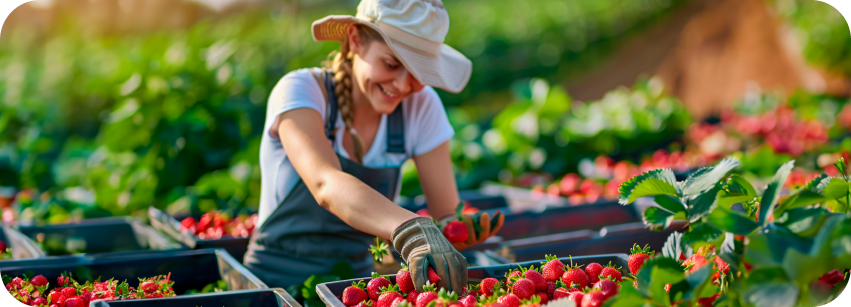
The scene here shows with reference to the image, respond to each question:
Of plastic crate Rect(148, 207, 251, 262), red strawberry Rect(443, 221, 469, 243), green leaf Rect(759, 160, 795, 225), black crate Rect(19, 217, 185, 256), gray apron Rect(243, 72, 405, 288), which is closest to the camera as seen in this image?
green leaf Rect(759, 160, 795, 225)

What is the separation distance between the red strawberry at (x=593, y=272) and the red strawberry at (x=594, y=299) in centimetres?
31

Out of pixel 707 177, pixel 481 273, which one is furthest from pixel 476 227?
pixel 707 177

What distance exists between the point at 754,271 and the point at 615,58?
57.9 ft

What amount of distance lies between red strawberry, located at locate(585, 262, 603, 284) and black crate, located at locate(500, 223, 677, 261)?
0.77 m

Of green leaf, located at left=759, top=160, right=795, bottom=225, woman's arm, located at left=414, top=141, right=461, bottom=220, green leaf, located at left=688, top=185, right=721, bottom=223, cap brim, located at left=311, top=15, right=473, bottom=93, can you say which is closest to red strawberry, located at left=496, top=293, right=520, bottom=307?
green leaf, located at left=688, top=185, right=721, bottom=223

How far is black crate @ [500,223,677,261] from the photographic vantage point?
2312 millimetres

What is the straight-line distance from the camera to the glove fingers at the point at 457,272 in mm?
1388

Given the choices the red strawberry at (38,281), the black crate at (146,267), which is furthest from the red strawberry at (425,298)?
the red strawberry at (38,281)

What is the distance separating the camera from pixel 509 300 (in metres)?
1.26

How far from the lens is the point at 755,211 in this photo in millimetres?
1323

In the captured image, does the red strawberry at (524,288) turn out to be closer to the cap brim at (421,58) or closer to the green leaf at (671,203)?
the green leaf at (671,203)

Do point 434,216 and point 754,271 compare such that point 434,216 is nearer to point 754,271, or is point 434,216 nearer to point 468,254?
point 468,254

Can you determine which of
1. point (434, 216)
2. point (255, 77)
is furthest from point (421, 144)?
Answer: point (255, 77)

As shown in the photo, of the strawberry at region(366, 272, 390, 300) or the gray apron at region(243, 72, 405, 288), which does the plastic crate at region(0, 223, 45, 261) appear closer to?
the gray apron at region(243, 72, 405, 288)
